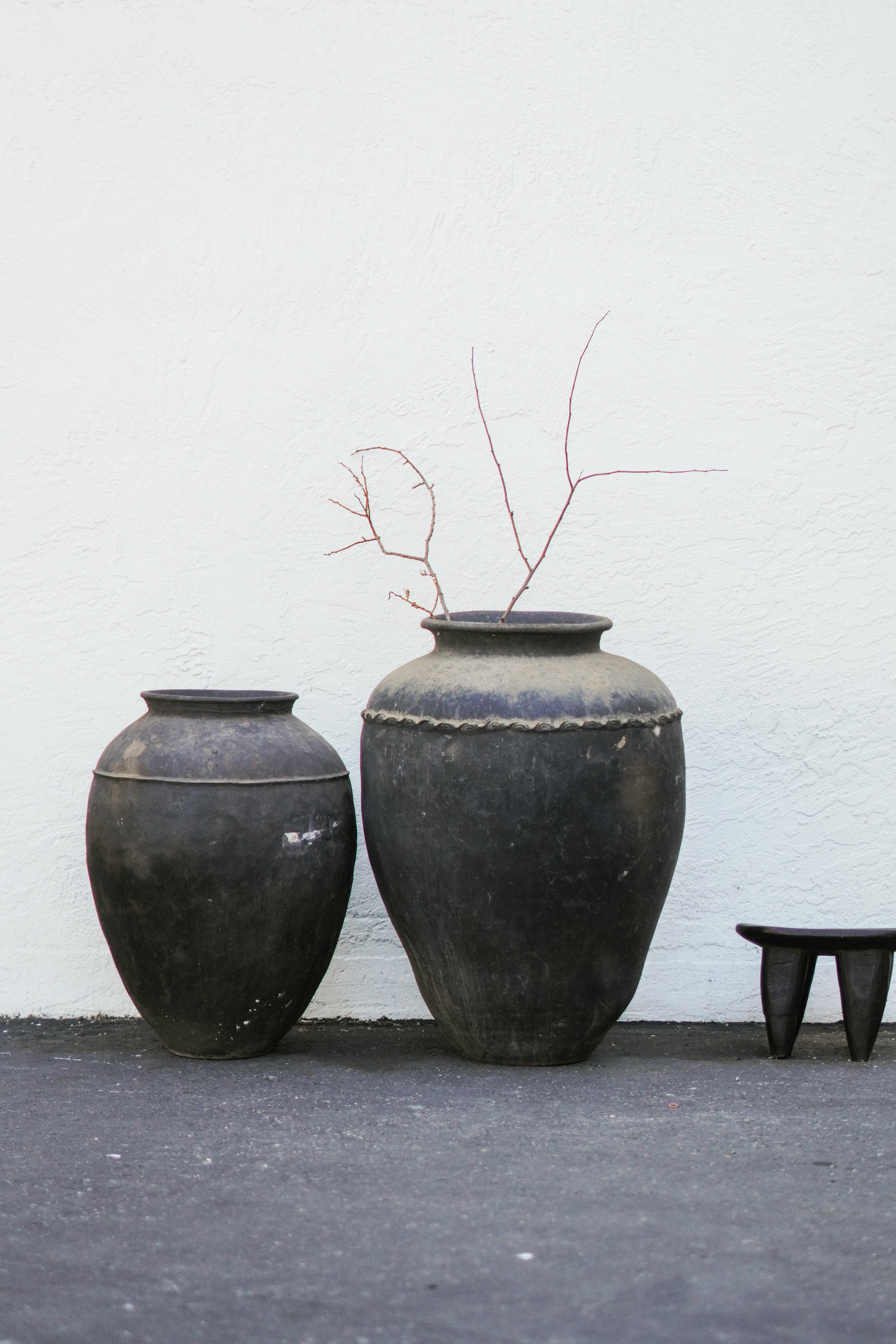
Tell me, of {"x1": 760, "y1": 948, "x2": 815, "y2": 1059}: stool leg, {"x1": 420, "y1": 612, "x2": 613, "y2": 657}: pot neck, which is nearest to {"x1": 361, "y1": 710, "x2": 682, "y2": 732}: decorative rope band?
{"x1": 420, "y1": 612, "x2": 613, "y2": 657}: pot neck

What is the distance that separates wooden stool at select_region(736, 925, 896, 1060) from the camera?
3.26 m

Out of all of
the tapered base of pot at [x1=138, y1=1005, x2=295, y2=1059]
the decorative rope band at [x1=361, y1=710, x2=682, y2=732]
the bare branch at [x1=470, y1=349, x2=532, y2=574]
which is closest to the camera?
the decorative rope band at [x1=361, y1=710, x2=682, y2=732]

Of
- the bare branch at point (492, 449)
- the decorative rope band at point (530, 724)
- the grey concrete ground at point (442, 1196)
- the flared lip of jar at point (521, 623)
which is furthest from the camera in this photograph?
the bare branch at point (492, 449)

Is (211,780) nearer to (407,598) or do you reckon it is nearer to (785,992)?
(407,598)

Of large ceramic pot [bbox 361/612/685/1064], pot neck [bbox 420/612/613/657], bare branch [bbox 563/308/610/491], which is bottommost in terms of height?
large ceramic pot [bbox 361/612/685/1064]

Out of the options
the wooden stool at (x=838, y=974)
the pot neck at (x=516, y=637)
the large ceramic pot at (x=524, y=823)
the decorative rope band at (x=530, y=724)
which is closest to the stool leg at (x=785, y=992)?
the wooden stool at (x=838, y=974)

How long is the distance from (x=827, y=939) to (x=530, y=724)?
36.2 inches

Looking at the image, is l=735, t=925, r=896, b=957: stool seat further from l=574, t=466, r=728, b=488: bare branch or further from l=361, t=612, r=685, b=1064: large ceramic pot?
l=574, t=466, r=728, b=488: bare branch

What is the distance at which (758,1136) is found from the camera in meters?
2.75

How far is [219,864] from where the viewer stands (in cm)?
309

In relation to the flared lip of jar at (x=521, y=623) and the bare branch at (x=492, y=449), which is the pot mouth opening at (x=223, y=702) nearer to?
the flared lip of jar at (x=521, y=623)

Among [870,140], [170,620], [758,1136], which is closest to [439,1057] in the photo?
[758,1136]

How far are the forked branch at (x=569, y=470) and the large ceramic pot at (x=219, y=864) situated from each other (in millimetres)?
792

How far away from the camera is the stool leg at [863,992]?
3.26 m
